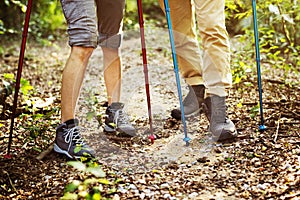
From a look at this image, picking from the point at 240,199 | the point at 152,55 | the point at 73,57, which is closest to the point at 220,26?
the point at 73,57

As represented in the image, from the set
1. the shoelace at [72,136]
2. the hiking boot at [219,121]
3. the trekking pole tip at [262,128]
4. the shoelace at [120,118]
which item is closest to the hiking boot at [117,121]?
the shoelace at [120,118]

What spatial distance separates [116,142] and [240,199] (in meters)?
1.25

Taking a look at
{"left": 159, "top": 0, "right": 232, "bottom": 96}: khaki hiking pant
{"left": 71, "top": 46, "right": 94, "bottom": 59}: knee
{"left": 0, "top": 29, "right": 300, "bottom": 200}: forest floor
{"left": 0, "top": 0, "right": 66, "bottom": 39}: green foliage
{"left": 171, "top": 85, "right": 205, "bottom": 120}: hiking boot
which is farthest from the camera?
{"left": 0, "top": 0, "right": 66, "bottom": 39}: green foliage

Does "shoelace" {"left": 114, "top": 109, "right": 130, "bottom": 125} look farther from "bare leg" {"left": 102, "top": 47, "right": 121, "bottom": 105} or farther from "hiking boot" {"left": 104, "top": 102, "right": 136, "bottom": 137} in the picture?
"bare leg" {"left": 102, "top": 47, "right": 121, "bottom": 105}

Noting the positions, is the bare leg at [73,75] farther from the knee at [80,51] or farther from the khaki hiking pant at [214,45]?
the khaki hiking pant at [214,45]

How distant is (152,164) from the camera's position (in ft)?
11.4

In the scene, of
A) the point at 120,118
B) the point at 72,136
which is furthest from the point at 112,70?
the point at 72,136

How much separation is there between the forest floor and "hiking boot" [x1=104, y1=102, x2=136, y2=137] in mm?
72

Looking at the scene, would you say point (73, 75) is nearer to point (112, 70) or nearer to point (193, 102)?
point (112, 70)

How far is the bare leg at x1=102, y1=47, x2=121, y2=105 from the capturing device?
4062 mm

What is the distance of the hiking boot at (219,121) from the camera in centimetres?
371

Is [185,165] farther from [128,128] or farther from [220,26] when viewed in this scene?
[220,26]

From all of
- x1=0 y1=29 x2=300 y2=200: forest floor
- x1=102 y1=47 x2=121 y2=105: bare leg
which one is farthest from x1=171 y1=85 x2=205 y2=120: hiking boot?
x1=102 y1=47 x2=121 y2=105: bare leg

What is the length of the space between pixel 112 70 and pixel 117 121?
41cm
